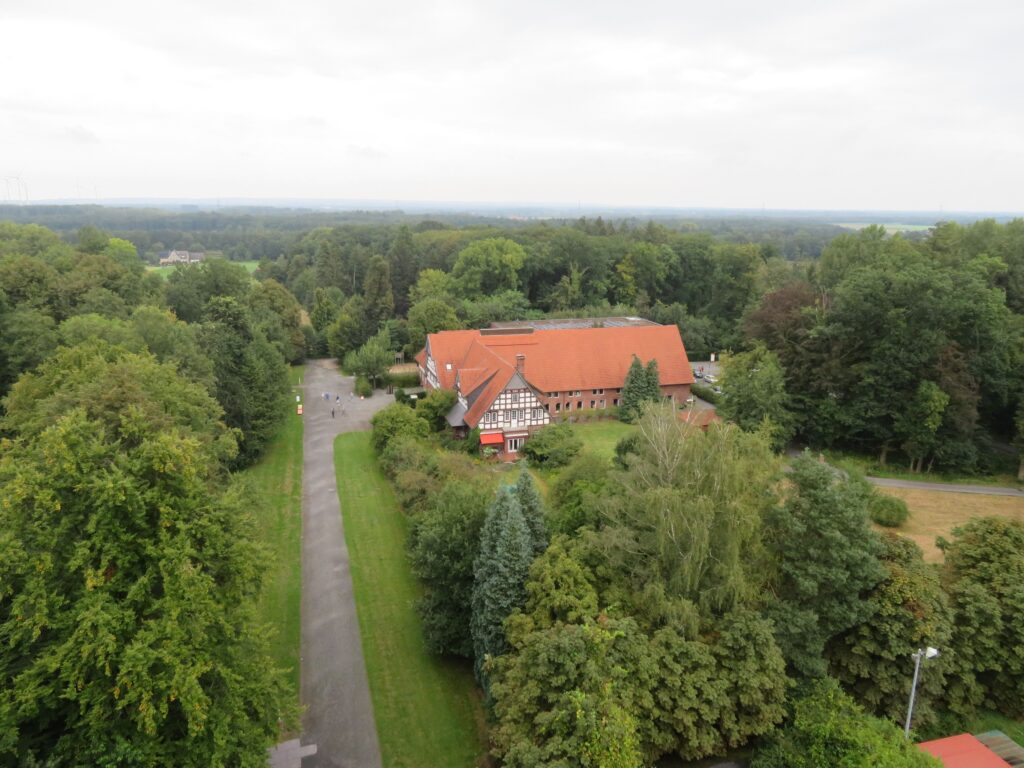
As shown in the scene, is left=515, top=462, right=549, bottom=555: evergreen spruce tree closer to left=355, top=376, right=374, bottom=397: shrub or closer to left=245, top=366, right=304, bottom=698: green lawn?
left=245, top=366, right=304, bottom=698: green lawn

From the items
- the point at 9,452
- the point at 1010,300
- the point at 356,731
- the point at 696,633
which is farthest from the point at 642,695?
the point at 1010,300

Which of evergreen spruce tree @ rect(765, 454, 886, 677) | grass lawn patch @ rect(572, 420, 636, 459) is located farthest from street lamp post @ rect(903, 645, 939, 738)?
grass lawn patch @ rect(572, 420, 636, 459)

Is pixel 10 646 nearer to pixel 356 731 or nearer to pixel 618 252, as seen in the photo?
pixel 356 731

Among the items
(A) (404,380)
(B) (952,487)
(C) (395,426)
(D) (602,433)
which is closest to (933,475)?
(B) (952,487)

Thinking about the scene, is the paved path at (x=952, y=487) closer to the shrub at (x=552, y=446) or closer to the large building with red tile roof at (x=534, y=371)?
the large building with red tile roof at (x=534, y=371)

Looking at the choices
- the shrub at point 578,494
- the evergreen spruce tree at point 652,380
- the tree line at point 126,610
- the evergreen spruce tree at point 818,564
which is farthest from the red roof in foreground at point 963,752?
the evergreen spruce tree at point 652,380
